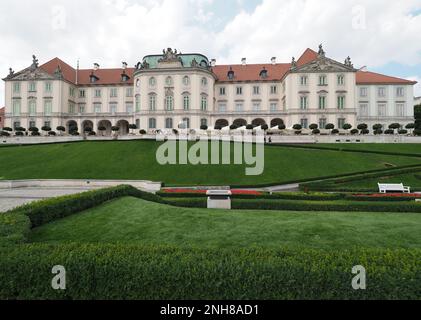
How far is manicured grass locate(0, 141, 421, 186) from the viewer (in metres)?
27.5

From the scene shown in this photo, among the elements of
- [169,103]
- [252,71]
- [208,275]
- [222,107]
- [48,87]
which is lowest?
[208,275]

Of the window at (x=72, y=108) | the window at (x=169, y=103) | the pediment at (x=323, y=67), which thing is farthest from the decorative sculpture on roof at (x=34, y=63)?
the pediment at (x=323, y=67)

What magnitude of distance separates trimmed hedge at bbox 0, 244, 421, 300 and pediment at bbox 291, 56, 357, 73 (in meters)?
57.2

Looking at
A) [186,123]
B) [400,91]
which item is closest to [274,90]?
[186,123]

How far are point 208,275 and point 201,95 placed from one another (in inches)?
2161

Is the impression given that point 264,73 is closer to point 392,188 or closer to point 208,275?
point 392,188

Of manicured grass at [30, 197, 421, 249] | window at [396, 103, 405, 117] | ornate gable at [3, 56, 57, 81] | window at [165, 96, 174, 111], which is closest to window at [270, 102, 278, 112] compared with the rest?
window at [165, 96, 174, 111]

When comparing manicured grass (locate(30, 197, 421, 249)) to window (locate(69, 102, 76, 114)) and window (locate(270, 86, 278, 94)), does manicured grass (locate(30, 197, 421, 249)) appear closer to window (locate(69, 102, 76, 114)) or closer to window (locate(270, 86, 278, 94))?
window (locate(270, 86, 278, 94))

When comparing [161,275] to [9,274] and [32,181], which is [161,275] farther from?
[32,181]

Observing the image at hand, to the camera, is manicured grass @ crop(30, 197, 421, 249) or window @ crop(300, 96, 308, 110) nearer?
manicured grass @ crop(30, 197, 421, 249)

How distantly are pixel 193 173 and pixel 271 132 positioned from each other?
81.5ft

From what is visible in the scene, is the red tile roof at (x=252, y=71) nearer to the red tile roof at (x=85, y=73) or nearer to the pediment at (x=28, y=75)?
the red tile roof at (x=85, y=73)

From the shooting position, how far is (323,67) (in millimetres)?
56156

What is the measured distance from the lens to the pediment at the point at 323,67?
55.9m
